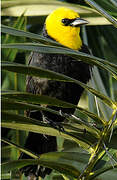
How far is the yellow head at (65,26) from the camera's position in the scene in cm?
223

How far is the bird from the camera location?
2109 mm

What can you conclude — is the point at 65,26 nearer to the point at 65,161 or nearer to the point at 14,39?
the point at 14,39

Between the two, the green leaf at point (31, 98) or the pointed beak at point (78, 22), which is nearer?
the green leaf at point (31, 98)

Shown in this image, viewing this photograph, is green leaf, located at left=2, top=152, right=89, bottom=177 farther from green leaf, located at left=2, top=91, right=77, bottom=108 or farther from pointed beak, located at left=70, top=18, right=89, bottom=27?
pointed beak, located at left=70, top=18, right=89, bottom=27

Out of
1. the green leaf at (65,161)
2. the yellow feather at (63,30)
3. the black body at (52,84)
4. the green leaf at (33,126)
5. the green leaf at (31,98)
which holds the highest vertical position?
the green leaf at (31,98)

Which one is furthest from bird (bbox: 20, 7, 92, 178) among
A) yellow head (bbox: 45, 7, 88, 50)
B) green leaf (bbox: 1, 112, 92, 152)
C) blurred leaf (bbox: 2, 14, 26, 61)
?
green leaf (bbox: 1, 112, 92, 152)

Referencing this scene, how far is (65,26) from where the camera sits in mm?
2373

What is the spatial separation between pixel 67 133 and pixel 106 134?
0.11 meters

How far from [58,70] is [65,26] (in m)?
0.36

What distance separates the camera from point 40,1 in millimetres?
2283

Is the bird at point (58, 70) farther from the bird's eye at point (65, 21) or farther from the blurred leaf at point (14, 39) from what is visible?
the blurred leaf at point (14, 39)

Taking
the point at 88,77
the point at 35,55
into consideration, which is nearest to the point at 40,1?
the point at 35,55

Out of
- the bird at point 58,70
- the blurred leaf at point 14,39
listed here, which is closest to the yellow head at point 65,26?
the bird at point 58,70

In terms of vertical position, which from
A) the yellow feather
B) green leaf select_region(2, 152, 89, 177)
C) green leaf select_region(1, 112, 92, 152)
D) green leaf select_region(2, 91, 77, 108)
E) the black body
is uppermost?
green leaf select_region(2, 91, 77, 108)
